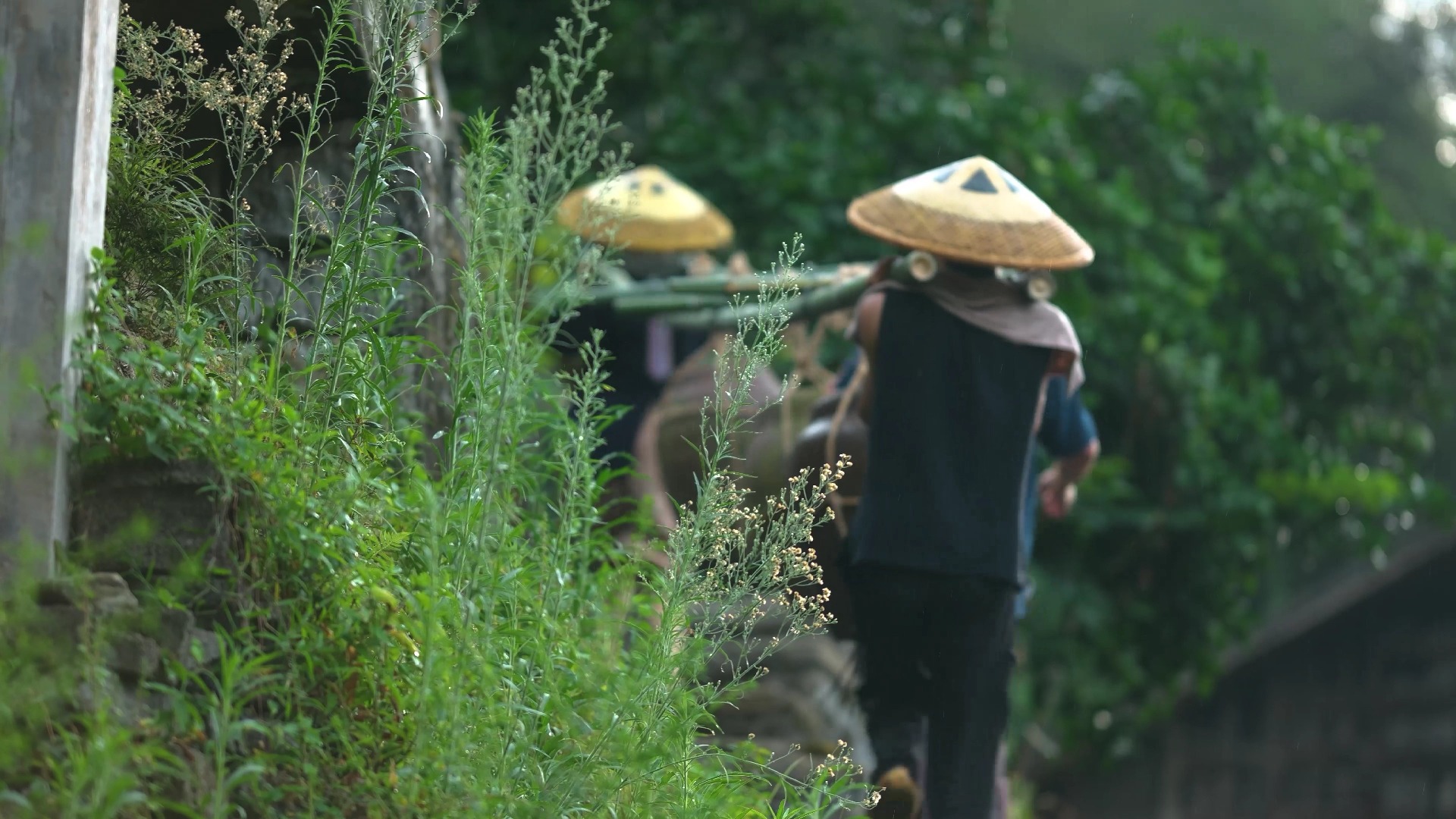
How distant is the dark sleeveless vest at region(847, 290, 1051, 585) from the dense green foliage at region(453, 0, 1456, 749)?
512 centimetres

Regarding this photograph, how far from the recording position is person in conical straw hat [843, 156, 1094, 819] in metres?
4.43

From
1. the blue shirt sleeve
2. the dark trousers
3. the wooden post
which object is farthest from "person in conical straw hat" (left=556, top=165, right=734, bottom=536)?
the wooden post

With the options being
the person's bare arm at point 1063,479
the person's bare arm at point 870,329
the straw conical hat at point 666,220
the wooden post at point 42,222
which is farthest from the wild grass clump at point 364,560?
the straw conical hat at point 666,220

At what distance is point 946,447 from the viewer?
4500 millimetres

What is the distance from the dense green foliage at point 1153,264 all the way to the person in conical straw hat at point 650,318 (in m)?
2.54

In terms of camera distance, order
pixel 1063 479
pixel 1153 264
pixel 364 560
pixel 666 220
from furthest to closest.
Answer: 1. pixel 1153 264
2. pixel 666 220
3. pixel 1063 479
4. pixel 364 560

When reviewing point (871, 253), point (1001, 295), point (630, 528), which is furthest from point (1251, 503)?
point (1001, 295)

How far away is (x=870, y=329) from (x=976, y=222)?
372 millimetres

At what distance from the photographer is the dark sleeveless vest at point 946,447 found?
175 inches

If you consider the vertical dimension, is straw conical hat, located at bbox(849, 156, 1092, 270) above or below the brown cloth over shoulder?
above

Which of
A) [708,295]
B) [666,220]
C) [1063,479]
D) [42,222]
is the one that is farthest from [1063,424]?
[42,222]

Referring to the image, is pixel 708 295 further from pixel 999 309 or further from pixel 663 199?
pixel 999 309

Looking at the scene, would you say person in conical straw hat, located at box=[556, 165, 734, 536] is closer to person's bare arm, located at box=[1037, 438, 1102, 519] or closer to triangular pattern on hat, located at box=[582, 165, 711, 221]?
triangular pattern on hat, located at box=[582, 165, 711, 221]

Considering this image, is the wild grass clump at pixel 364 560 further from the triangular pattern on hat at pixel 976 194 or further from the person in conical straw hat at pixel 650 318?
the person in conical straw hat at pixel 650 318
